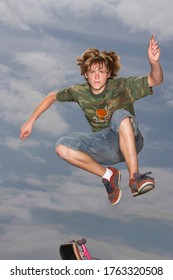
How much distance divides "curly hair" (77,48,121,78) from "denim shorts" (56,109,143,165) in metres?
1.00

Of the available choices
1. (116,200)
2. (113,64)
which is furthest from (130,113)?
(116,200)

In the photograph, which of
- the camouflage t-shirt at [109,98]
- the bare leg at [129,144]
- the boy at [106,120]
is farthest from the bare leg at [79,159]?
the bare leg at [129,144]

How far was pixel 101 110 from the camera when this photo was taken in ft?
27.7

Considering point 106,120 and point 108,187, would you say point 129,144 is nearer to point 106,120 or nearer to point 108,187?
point 106,120

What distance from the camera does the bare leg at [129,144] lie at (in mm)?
7898

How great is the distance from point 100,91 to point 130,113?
0.72 metres

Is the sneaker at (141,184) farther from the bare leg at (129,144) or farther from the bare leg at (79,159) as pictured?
the bare leg at (79,159)

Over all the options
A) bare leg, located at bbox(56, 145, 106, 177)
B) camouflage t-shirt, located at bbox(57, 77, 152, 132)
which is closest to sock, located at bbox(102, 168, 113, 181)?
bare leg, located at bbox(56, 145, 106, 177)

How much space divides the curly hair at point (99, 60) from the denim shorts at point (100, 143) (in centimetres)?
100

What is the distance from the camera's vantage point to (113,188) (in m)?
8.66

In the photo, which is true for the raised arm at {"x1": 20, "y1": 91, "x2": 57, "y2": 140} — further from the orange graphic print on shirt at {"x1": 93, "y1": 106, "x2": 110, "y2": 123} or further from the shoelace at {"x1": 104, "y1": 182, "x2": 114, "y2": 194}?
the shoelace at {"x1": 104, "y1": 182, "x2": 114, "y2": 194}
